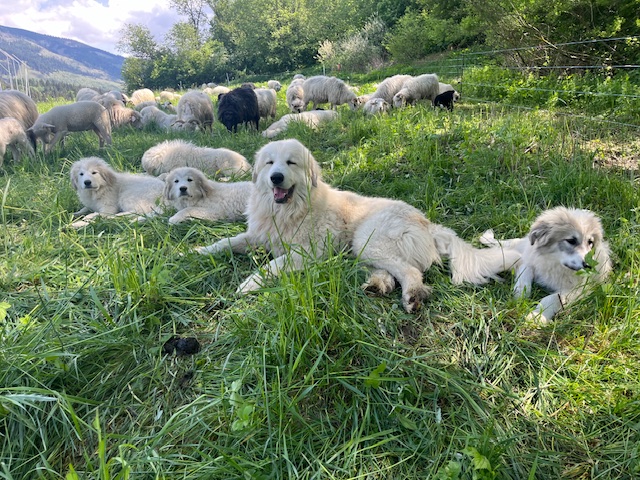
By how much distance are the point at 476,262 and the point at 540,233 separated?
0.49 m

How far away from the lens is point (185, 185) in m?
4.64

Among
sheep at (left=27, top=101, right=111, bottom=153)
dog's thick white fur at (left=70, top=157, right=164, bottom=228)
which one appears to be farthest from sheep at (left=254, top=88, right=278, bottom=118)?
dog's thick white fur at (left=70, top=157, right=164, bottom=228)

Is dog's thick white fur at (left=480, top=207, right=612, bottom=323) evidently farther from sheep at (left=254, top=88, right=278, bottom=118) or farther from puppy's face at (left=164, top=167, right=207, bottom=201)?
sheep at (left=254, top=88, right=278, bottom=118)

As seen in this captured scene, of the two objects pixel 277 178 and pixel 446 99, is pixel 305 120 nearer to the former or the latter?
pixel 446 99

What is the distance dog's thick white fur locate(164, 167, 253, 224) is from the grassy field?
1339 millimetres

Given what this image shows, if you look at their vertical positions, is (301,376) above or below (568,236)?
below

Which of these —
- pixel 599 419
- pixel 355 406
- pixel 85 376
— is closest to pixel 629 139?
pixel 599 419

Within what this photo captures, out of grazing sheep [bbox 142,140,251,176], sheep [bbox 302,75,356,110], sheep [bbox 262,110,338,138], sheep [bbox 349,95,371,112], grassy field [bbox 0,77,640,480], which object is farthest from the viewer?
sheep [bbox 302,75,356,110]

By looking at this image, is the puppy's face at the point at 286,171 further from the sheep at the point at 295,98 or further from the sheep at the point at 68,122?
the sheep at the point at 295,98

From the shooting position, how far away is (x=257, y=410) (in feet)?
5.87

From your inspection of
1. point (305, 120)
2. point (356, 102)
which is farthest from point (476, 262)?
point (356, 102)

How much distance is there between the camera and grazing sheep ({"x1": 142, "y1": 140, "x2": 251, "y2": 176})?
6.37m

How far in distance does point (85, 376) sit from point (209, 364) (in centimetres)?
65

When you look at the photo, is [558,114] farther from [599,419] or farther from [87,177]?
[87,177]
